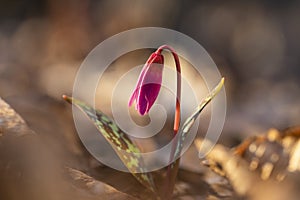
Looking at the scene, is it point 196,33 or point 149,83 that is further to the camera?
point 196,33

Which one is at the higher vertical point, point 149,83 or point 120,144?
point 149,83

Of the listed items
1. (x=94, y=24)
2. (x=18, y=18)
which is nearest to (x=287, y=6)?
(x=94, y=24)

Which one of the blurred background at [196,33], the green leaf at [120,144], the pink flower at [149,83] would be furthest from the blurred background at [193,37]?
the pink flower at [149,83]

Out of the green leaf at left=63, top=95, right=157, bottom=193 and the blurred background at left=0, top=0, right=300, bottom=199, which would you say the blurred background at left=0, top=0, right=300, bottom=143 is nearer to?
the blurred background at left=0, top=0, right=300, bottom=199

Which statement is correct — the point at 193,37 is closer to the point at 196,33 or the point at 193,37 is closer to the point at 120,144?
the point at 196,33

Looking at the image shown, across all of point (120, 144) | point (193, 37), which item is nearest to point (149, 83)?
point (120, 144)

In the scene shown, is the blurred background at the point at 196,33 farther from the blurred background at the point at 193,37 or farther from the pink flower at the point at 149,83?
the pink flower at the point at 149,83
